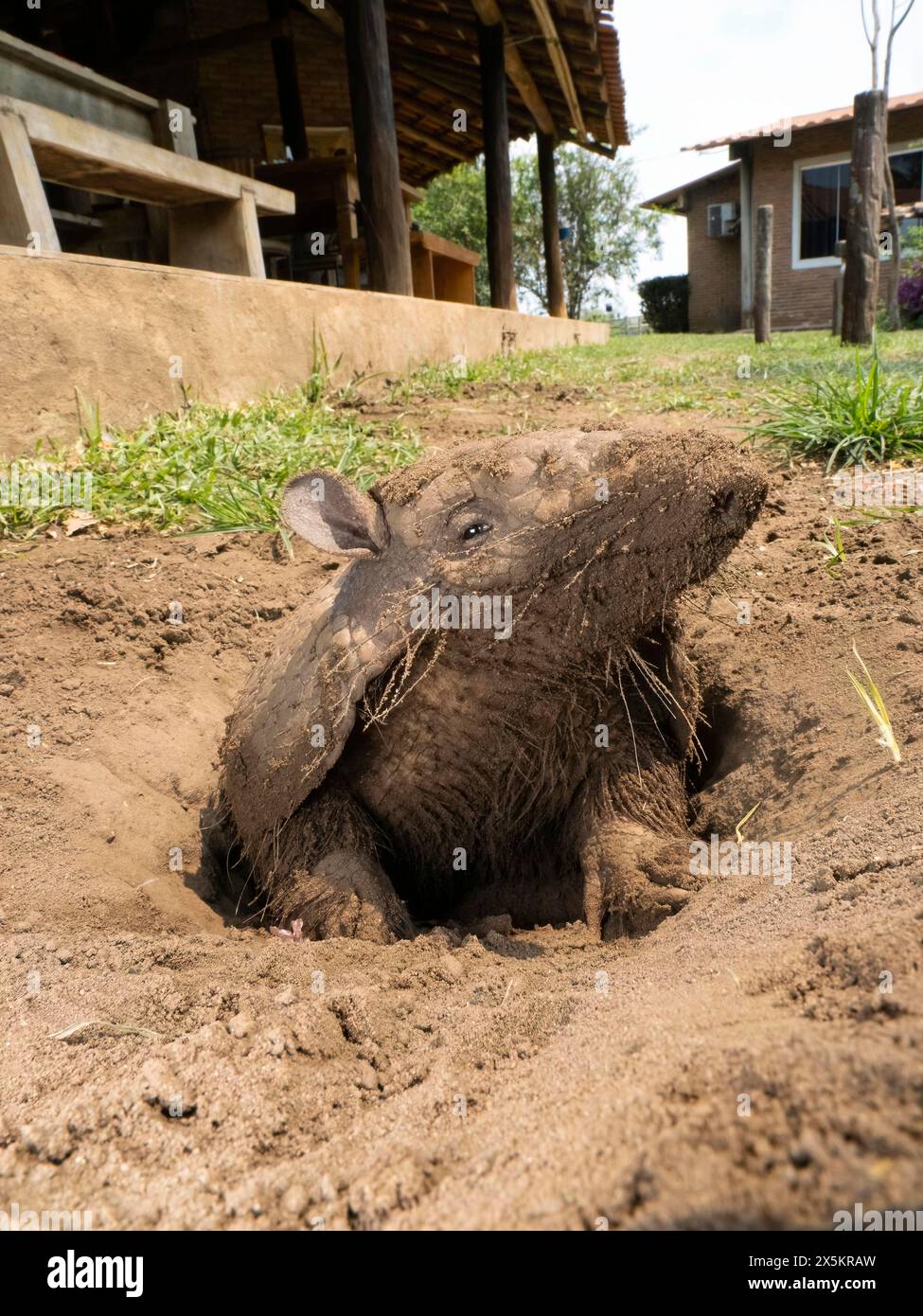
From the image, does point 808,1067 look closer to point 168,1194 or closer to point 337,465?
point 168,1194

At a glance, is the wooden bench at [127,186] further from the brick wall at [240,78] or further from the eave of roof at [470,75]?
the brick wall at [240,78]

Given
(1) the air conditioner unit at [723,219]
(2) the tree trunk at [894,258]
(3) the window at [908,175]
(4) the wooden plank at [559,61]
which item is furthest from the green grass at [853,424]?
(1) the air conditioner unit at [723,219]

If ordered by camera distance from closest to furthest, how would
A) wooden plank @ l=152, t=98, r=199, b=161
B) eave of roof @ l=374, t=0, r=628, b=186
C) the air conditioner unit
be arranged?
wooden plank @ l=152, t=98, r=199, b=161
eave of roof @ l=374, t=0, r=628, b=186
the air conditioner unit

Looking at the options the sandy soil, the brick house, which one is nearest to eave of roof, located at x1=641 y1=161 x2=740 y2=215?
the brick house

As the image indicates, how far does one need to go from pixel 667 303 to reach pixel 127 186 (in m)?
25.3

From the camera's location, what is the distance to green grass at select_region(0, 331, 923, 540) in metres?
4.34

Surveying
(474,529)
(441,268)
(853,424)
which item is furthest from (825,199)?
(474,529)

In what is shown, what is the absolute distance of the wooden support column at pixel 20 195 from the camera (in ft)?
15.5

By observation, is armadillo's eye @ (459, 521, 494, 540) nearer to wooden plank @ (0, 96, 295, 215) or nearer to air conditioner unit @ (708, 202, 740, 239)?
wooden plank @ (0, 96, 295, 215)

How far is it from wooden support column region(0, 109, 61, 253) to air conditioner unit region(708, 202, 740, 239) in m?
24.0

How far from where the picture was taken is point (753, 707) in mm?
2967

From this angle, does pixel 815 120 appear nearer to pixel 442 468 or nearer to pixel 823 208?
pixel 823 208
